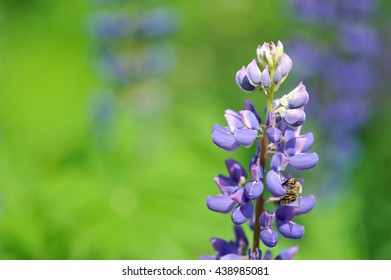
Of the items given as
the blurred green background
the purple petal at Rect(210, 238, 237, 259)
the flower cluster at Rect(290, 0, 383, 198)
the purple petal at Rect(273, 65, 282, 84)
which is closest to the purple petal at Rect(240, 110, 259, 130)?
the purple petal at Rect(273, 65, 282, 84)

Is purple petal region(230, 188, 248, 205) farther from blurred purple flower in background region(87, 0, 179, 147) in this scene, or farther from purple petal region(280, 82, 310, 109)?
blurred purple flower in background region(87, 0, 179, 147)

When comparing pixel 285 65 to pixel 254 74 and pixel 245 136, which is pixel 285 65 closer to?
pixel 254 74

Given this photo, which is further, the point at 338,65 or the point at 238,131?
the point at 338,65

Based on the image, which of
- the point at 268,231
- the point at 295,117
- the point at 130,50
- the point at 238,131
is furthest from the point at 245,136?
the point at 130,50

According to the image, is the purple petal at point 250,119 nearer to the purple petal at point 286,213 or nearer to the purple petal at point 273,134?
the purple petal at point 273,134
